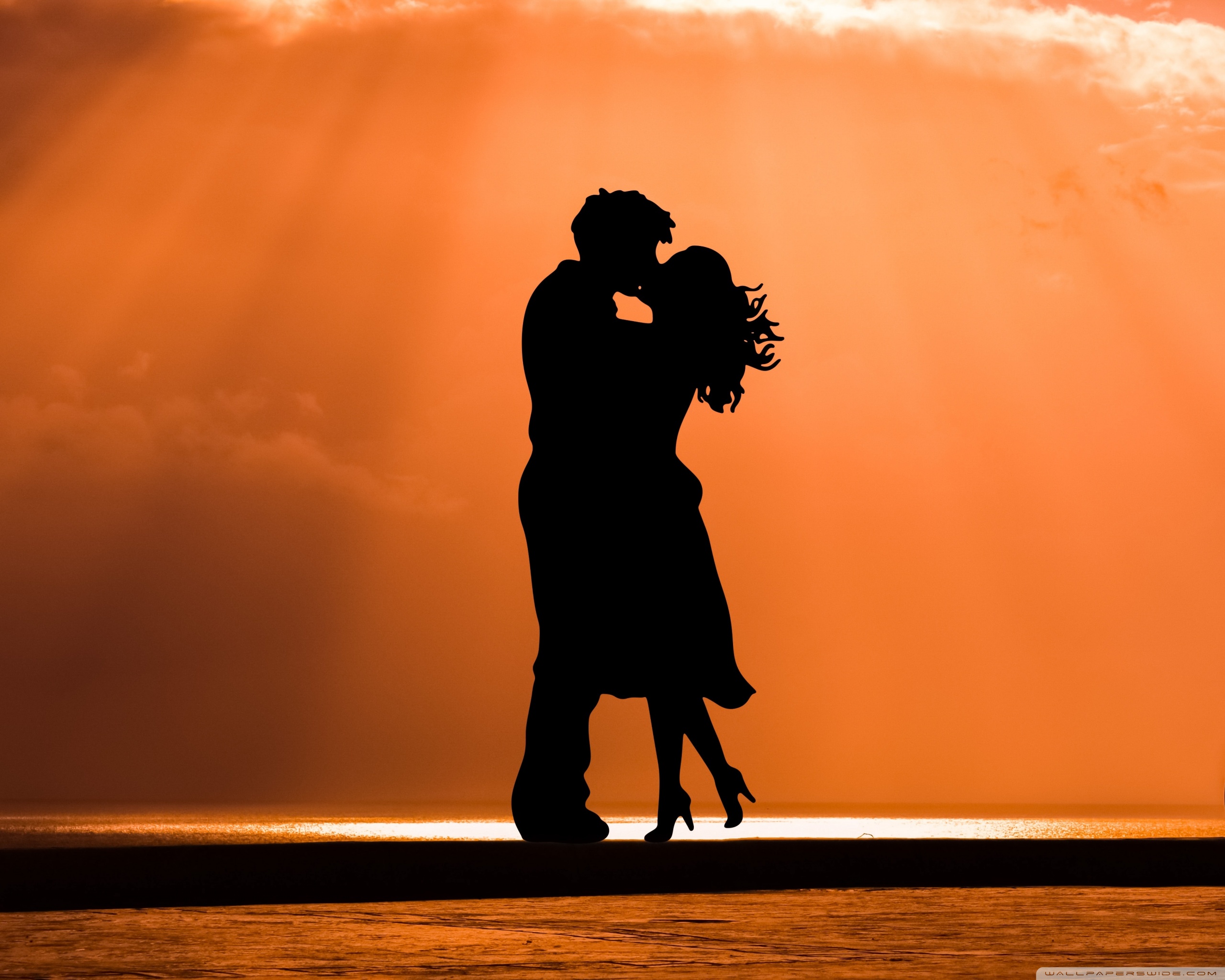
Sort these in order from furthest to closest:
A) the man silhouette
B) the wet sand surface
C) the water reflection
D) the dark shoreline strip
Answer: the water reflection
the man silhouette
the dark shoreline strip
the wet sand surface

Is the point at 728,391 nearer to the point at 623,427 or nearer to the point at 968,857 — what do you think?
the point at 623,427

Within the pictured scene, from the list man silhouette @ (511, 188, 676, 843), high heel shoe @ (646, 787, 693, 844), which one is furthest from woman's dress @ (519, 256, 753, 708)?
high heel shoe @ (646, 787, 693, 844)

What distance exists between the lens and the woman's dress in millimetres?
8594

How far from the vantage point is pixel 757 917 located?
23.9ft

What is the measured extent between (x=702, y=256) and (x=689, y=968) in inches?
183

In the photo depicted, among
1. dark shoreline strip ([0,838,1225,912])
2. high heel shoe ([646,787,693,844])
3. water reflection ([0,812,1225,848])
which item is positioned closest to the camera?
dark shoreline strip ([0,838,1225,912])

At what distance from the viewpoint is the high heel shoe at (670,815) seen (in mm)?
8344

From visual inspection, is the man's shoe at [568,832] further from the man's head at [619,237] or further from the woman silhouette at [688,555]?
the man's head at [619,237]

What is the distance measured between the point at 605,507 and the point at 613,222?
174 cm

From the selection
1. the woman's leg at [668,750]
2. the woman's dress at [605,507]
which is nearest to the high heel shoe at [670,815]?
the woman's leg at [668,750]

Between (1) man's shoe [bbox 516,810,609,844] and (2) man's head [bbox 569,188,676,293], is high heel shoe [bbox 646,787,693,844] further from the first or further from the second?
(2) man's head [bbox 569,188,676,293]

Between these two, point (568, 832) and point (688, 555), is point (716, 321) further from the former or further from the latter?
point (568, 832)

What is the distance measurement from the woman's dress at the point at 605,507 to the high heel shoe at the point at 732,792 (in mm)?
563

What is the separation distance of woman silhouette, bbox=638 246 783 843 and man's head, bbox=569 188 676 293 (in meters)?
0.15
